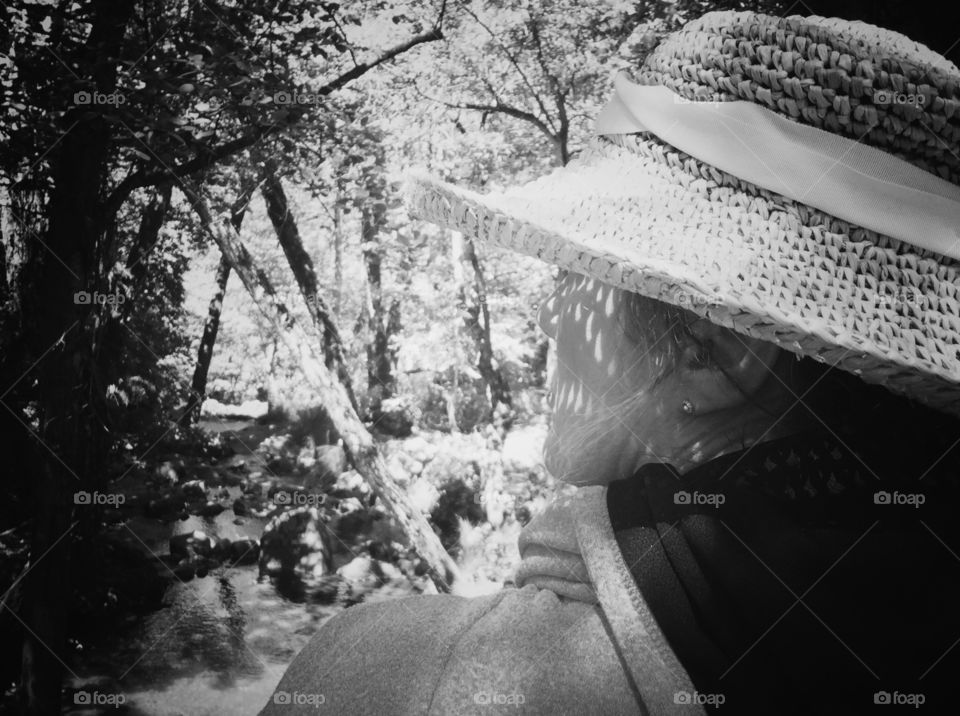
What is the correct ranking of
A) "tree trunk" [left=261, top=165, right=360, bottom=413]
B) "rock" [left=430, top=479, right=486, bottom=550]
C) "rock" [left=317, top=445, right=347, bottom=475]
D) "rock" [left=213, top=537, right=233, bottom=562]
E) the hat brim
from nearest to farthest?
the hat brim, "rock" [left=213, top=537, right=233, bottom=562], "tree trunk" [left=261, top=165, right=360, bottom=413], "rock" [left=317, top=445, right=347, bottom=475], "rock" [left=430, top=479, right=486, bottom=550]

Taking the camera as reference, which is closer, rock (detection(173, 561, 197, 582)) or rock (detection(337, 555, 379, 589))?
rock (detection(173, 561, 197, 582))

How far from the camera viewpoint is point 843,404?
1.71ft

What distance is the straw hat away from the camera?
1.45 feet

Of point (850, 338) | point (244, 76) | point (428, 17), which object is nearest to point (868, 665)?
point (850, 338)

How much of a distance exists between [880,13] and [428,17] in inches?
53.7

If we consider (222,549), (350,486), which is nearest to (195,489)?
(222,549)

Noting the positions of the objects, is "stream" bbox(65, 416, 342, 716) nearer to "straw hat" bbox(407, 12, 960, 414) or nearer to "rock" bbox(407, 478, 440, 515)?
"rock" bbox(407, 478, 440, 515)

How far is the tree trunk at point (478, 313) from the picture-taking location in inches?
90.2

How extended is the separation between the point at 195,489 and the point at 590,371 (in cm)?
153

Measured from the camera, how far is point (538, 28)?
84.5 inches

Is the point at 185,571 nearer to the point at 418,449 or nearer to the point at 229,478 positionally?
the point at 229,478

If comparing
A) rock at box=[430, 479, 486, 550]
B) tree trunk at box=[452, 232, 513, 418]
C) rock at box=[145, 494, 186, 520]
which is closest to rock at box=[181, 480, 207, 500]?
rock at box=[145, 494, 186, 520]

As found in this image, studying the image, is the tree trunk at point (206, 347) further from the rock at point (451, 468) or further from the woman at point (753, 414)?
the woman at point (753, 414)

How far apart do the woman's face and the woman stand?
0.01m
